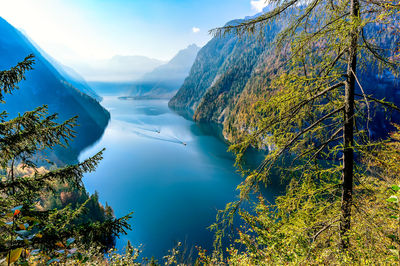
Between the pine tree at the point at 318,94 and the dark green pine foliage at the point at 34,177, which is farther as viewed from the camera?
the pine tree at the point at 318,94

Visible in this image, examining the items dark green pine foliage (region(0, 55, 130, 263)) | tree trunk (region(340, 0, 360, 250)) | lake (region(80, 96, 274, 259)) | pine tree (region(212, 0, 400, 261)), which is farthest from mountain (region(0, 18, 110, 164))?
tree trunk (region(340, 0, 360, 250))

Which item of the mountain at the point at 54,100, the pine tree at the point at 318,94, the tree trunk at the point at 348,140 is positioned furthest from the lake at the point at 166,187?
the mountain at the point at 54,100

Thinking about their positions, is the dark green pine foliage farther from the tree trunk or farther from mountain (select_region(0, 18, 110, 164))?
mountain (select_region(0, 18, 110, 164))

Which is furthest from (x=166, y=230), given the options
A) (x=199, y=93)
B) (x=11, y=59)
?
(x=11, y=59)

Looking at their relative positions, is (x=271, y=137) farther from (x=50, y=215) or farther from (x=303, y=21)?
(x=50, y=215)

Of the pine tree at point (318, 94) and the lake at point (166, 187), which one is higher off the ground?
the pine tree at point (318, 94)

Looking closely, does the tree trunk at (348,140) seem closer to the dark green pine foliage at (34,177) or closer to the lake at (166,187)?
the dark green pine foliage at (34,177)
